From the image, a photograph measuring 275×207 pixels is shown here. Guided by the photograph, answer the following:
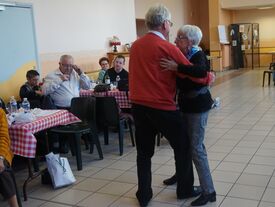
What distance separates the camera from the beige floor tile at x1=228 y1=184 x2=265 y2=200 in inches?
120

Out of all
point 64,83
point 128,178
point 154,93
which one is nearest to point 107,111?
point 64,83

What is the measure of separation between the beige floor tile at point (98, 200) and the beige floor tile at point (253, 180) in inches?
44.9

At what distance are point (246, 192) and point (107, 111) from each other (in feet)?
6.42

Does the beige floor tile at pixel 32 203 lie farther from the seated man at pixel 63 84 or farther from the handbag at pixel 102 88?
the handbag at pixel 102 88

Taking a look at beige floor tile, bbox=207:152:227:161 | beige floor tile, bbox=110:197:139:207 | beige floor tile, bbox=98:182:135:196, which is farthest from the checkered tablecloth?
beige floor tile, bbox=110:197:139:207

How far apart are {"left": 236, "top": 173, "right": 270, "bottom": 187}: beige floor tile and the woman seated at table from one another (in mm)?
1910

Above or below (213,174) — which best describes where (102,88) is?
above

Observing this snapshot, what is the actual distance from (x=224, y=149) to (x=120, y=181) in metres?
1.44

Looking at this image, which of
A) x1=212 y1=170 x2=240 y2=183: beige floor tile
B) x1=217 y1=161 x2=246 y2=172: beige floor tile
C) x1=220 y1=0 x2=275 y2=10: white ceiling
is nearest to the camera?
x1=212 y1=170 x2=240 y2=183: beige floor tile

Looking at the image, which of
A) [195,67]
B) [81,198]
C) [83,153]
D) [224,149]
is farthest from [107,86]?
[195,67]

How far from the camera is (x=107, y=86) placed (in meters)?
5.16

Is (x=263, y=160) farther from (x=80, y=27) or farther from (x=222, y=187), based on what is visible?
(x=80, y=27)

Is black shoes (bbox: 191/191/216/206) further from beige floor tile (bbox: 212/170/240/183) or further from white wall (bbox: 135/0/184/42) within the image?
white wall (bbox: 135/0/184/42)

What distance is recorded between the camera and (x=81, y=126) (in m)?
4.12
